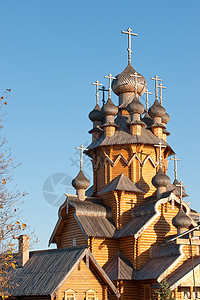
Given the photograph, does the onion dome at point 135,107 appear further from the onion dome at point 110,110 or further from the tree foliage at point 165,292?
the tree foliage at point 165,292

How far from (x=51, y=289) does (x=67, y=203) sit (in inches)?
304

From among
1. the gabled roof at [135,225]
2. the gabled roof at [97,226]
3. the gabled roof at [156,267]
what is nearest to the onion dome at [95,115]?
the gabled roof at [97,226]

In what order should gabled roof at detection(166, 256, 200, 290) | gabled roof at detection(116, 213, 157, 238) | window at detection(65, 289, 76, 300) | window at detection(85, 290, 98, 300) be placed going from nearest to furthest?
window at detection(65, 289, 76, 300), window at detection(85, 290, 98, 300), gabled roof at detection(166, 256, 200, 290), gabled roof at detection(116, 213, 157, 238)

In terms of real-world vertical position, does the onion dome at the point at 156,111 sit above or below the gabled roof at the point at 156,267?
above

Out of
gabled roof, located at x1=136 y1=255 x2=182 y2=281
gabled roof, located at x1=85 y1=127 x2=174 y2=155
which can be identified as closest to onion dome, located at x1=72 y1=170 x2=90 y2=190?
gabled roof, located at x1=85 y1=127 x2=174 y2=155

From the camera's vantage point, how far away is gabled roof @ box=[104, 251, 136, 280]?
73.8ft

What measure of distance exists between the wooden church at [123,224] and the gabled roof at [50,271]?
0.13 ft

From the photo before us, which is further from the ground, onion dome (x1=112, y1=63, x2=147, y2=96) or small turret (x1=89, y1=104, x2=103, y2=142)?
onion dome (x1=112, y1=63, x2=147, y2=96)

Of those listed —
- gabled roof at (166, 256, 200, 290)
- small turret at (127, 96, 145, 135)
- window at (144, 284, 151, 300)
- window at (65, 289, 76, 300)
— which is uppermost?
small turret at (127, 96, 145, 135)

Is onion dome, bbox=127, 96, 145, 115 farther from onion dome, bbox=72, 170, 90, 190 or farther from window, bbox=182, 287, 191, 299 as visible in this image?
window, bbox=182, 287, 191, 299

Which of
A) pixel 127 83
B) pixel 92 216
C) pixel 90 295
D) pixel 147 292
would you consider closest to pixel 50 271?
pixel 90 295

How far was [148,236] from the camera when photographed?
23.6 metres

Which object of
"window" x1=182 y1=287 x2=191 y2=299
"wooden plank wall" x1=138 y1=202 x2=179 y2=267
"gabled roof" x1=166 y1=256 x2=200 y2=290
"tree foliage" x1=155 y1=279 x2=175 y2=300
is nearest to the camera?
"tree foliage" x1=155 y1=279 x2=175 y2=300

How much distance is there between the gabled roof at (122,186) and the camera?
24828mm
